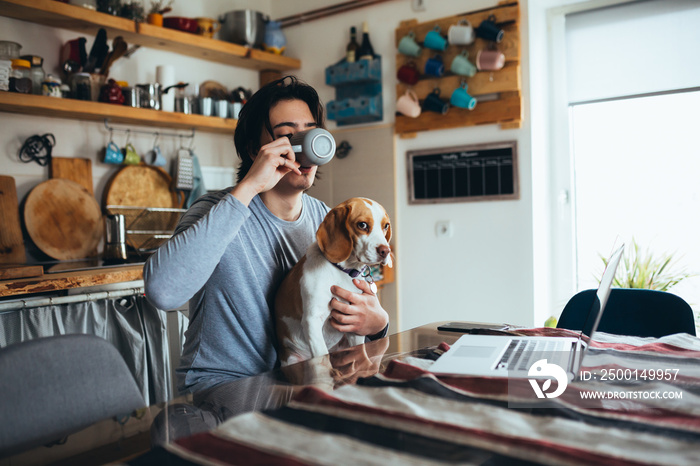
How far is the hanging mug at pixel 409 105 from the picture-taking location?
9.97 ft

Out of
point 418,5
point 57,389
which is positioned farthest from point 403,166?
point 57,389

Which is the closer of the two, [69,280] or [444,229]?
[69,280]

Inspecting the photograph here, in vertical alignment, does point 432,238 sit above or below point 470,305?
above

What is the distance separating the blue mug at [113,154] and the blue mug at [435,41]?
1.64m

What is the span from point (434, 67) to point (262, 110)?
164 cm

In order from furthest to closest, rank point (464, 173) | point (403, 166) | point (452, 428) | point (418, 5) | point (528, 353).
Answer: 1. point (403, 166)
2. point (418, 5)
3. point (464, 173)
4. point (528, 353)
5. point (452, 428)

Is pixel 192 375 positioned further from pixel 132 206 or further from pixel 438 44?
pixel 438 44

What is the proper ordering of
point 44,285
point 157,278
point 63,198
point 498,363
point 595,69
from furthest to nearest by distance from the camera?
point 595,69 < point 63,198 < point 44,285 < point 157,278 < point 498,363

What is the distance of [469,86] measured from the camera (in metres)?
2.91

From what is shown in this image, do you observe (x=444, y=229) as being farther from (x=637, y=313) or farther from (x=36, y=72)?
(x=36, y=72)

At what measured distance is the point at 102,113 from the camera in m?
2.66

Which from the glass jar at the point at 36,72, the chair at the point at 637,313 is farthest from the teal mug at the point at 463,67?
the glass jar at the point at 36,72

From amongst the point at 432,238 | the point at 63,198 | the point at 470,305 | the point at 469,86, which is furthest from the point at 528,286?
the point at 63,198

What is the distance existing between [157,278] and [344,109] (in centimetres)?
223
